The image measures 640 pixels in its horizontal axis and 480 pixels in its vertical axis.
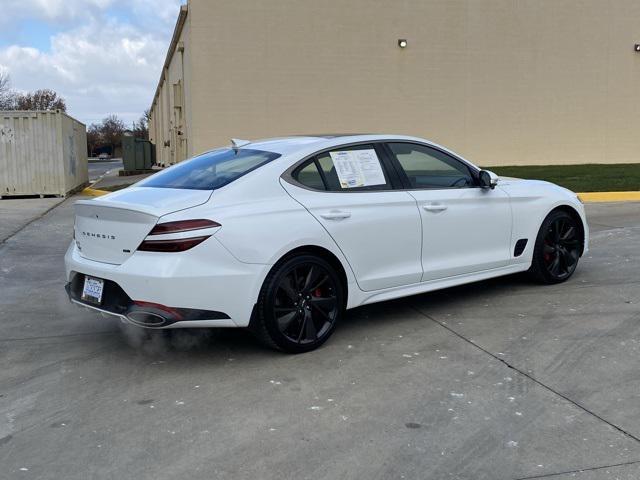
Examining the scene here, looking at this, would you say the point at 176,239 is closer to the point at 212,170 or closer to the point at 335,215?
the point at 212,170

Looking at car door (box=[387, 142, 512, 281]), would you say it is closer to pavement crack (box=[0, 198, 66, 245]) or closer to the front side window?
the front side window

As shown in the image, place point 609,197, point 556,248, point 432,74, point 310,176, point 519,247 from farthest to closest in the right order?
point 432,74 → point 609,197 → point 556,248 → point 519,247 → point 310,176

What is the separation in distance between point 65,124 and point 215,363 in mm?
15855

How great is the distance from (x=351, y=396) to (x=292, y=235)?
1163mm

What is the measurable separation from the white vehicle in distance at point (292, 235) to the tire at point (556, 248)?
10.8 inches

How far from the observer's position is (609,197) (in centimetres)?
1435

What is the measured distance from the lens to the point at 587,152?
23.6 meters

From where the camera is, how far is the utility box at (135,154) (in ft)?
95.8

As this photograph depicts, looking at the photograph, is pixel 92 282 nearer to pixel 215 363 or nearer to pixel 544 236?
pixel 215 363

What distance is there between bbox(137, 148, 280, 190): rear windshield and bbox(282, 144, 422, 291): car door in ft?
1.14

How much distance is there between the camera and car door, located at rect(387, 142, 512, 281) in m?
5.30

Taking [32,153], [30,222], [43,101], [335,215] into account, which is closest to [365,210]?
[335,215]

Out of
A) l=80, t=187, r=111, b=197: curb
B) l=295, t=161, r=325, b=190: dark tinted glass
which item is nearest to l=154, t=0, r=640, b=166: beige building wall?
l=80, t=187, r=111, b=197: curb

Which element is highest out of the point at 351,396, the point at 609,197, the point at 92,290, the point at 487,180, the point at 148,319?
the point at 487,180
